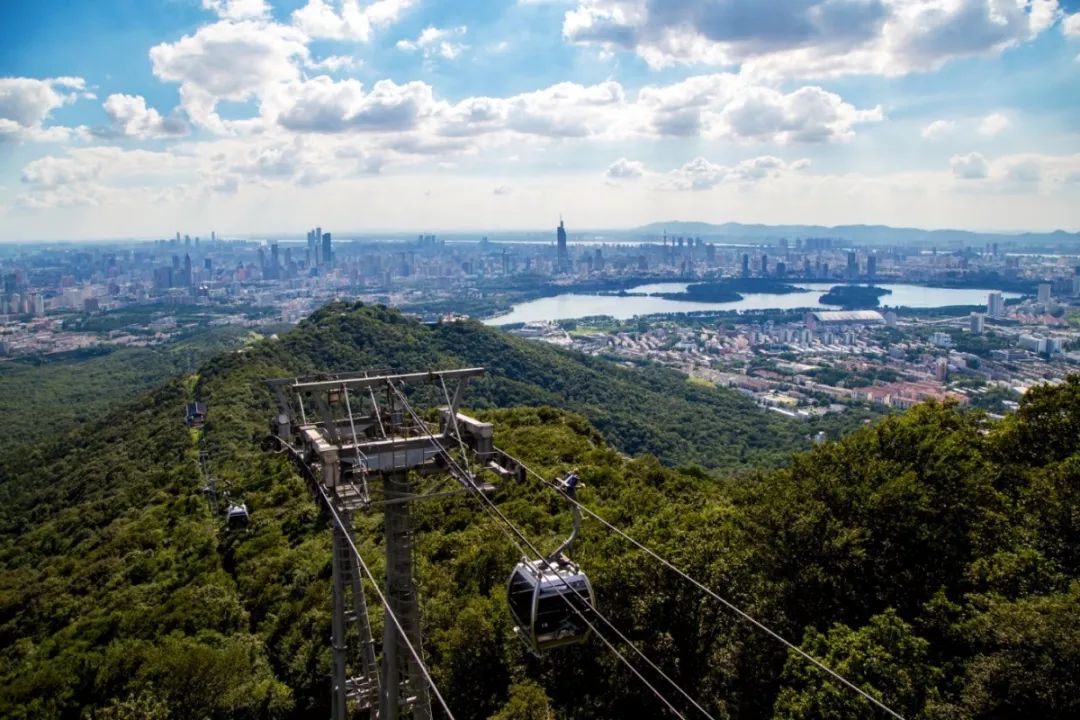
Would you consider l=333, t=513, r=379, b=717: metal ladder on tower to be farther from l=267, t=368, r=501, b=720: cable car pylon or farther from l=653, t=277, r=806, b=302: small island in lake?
l=653, t=277, r=806, b=302: small island in lake

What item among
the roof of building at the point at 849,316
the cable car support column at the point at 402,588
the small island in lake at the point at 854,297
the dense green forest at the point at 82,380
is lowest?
the dense green forest at the point at 82,380

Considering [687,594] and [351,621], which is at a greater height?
[351,621]

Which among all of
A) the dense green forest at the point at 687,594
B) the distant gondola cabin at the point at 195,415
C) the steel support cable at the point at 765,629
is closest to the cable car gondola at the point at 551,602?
the steel support cable at the point at 765,629

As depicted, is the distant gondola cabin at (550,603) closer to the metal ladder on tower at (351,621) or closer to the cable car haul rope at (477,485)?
the cable car haul rope at (477,485)

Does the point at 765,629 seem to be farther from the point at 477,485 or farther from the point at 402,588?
the point at 402,588

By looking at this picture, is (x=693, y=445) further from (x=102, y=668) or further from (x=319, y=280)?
(x=319, y=280)

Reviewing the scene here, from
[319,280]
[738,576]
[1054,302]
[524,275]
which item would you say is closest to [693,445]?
[738,576]

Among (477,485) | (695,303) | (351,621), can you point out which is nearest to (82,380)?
(351,621)
